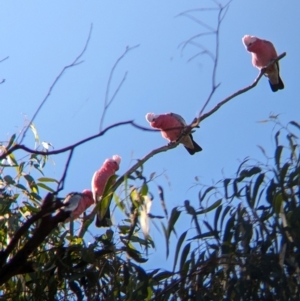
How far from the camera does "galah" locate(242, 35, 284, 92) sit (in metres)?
3.88

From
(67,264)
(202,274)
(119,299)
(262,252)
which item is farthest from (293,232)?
(67,264)

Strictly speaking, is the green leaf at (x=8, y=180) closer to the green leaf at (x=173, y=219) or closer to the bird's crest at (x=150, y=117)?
the green leaf at (x=173, y=219)

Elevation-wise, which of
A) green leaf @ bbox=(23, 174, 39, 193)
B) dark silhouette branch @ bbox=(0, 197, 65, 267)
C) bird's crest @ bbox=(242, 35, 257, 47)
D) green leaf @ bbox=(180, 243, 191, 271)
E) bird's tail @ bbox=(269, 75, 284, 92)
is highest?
bird's crest @ bbox=(242, 35, 257, 47)

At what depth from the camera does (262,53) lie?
12.8 ft

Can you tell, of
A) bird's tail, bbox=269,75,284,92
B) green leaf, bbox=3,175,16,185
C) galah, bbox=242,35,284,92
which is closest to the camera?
green leaf, bbox=3,175,16,185

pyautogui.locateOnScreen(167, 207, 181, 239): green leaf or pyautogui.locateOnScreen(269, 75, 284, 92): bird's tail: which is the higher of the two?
pyautogui.locateOnScreen(269, 75, 284, 92): bird's tail

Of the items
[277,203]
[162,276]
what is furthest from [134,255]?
[277,203]

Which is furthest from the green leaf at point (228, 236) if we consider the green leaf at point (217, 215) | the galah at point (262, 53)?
the galah at point (262, 53)

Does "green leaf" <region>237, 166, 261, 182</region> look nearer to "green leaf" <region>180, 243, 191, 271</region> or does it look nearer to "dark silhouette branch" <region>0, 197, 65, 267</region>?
"green leaf" <region>180, 243, 191, 271</region>

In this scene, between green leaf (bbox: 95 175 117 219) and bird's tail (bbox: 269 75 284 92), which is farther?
bird's tail (bbox: 269 75 284 92)

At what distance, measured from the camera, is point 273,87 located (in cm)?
409

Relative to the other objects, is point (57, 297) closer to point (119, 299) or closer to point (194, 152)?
point (119, 299)

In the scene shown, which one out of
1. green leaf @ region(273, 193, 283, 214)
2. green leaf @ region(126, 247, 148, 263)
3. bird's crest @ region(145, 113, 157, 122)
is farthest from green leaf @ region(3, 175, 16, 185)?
bird's crest @ region(145, 113, 157, 122)

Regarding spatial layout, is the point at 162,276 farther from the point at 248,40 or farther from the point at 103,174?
the point at 248,40
